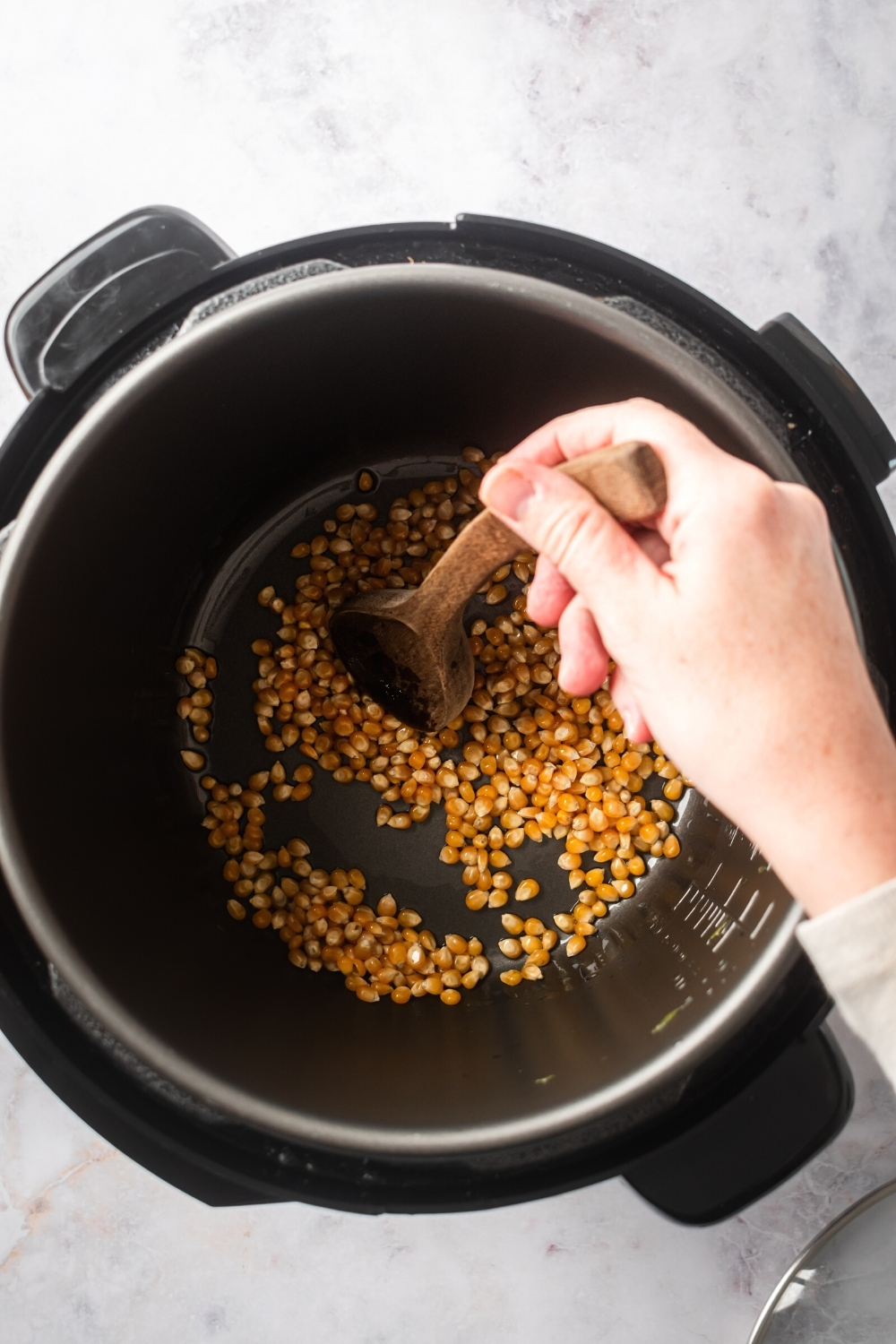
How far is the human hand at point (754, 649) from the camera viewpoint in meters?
0.73

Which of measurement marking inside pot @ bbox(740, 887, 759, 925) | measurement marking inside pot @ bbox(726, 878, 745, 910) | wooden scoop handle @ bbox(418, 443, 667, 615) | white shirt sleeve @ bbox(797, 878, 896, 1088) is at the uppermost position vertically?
wooden scoop handle @ bbox(418, 443, 667, 615)

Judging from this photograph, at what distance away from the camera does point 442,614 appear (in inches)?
40.6

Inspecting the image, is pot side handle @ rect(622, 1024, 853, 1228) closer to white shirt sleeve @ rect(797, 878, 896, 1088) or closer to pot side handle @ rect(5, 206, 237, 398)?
white shirt sleeve @ rect(797, 878, 896, 1088)

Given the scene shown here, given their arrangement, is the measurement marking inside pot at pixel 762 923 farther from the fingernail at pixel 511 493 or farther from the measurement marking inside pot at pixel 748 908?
the fingernail at pixel 511 493

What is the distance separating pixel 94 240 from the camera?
3.03 feet

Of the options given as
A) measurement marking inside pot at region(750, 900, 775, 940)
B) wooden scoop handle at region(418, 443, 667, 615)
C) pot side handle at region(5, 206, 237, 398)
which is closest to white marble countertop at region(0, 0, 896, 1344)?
pot side handle at region(5, 206, 237, 398)

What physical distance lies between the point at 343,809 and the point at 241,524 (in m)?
0.40

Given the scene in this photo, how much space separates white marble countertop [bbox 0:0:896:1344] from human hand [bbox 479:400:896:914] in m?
0.64

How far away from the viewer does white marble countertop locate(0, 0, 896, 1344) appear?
1250mm

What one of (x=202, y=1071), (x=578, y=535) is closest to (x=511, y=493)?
(x=578, y=535)

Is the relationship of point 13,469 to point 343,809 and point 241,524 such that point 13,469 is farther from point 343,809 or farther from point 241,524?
point 343,809

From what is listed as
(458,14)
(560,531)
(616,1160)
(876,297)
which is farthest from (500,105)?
(616,1160)

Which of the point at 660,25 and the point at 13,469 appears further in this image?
the point at 660,25

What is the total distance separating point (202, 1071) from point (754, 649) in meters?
0.61
